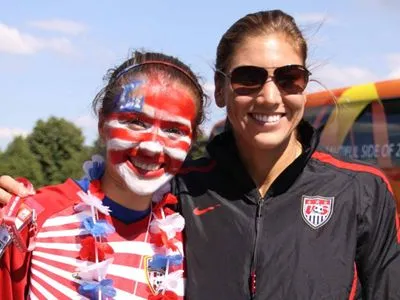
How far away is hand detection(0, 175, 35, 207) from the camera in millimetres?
2598

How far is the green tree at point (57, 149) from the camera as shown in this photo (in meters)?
17.8

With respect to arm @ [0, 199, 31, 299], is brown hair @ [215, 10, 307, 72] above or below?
above

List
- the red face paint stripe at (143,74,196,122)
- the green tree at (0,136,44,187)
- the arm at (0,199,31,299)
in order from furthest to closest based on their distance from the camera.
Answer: the green tree at (0,136,44,187), the red face paint stripe at (143,74,196,122), the arm at (0,199,31,299)

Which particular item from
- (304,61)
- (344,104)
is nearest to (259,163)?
(304,61)

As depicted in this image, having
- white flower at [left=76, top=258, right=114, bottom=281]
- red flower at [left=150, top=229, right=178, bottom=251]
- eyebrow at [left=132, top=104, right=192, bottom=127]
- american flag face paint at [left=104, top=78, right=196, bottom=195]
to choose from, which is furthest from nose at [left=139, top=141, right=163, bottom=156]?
white flower at [left=76, top=258, right=114, bottom=281]

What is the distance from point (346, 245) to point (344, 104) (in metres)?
5.79

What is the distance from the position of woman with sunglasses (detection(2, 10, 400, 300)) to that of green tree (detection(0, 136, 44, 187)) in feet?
46.9

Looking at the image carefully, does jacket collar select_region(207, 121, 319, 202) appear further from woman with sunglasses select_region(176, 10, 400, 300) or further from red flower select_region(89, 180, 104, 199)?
red flower select_region(89, 180, 104, 199)

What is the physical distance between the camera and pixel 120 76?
2793 mm

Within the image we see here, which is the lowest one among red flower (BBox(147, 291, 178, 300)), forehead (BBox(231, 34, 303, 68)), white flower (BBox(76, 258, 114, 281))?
red flower (BBox(147, 291, 178, 300))

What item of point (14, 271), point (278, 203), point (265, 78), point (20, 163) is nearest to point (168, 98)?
point (265, 78)

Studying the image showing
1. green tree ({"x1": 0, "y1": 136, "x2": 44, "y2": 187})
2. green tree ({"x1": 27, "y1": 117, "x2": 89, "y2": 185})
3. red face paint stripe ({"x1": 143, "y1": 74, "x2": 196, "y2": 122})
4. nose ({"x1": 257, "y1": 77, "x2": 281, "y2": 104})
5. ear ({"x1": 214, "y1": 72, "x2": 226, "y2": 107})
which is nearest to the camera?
red face paint stripe ({"x1": 143, "y1": 74, "x2": 196, "y2": 122})

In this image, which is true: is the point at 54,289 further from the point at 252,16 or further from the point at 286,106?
the point at 252,16

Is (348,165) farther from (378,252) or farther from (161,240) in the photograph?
(161,240)
